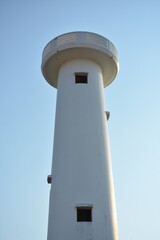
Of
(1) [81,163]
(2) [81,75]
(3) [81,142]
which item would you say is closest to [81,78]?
(2) [81,75]

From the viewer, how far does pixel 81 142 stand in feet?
35.9

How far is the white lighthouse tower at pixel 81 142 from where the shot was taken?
31.9 feet

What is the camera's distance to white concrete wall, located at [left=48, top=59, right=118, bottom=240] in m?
9.63

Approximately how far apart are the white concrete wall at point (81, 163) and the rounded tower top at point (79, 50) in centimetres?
55

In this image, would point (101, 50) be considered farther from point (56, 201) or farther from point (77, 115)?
point (56, 201)

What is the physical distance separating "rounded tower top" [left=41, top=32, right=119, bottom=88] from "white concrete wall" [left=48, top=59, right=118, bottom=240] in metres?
0.55

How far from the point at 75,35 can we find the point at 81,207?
7.16 m

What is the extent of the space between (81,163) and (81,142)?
2.71 ft

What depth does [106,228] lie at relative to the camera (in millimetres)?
9672

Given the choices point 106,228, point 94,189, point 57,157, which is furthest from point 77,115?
point 106,228

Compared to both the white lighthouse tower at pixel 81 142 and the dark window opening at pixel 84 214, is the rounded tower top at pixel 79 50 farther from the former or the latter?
the dark window opening at pixel 84 214

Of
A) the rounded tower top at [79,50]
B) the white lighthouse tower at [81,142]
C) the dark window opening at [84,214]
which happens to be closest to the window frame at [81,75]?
the white lighthouse tower at [81,142]

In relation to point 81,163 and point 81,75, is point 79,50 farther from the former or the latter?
point 81,163

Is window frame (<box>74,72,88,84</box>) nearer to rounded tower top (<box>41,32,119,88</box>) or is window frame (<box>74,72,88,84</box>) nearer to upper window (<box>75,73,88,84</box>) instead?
upper window (<box>75,73,88,84</box>)
